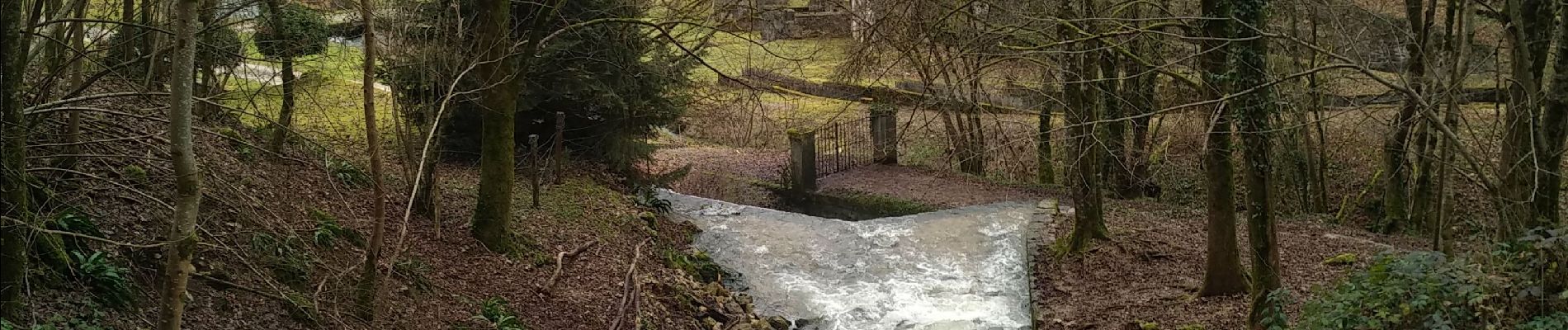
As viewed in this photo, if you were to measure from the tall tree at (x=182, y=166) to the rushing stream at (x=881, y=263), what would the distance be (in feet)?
21.5

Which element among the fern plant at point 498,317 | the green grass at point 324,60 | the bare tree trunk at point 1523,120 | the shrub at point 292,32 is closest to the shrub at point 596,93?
the green grass at point 324,60

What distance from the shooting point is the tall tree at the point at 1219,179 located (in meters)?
8.26

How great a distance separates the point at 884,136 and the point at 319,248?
43.6 ft

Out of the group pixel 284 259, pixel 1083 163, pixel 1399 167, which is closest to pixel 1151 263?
pixel 1083 163

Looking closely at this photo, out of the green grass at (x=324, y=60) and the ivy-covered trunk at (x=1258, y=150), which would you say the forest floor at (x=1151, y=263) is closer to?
the ivy-covered trunk at (x=1258, y=150)

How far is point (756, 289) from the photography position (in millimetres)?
11594

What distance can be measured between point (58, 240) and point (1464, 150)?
8574 mm

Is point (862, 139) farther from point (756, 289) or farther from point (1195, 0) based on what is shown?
point (756, 289)

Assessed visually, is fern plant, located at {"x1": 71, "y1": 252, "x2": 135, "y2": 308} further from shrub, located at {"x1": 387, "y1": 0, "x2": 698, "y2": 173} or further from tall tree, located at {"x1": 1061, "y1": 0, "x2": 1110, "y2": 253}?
tall tree, located at {"x1": 1061, "y1": 0, "x2": 1110, "y2": 253}

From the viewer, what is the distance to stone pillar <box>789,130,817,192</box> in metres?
17.9

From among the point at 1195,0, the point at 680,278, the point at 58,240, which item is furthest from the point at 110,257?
the point at 1195,0

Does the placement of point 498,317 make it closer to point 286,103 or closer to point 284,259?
point 284,259

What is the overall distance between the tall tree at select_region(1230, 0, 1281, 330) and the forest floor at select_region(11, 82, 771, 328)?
4732 mm

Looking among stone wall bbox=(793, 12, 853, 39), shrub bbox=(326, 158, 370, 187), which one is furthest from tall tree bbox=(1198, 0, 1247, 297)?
stone wall bbox=(793, 12, 853, 39)
